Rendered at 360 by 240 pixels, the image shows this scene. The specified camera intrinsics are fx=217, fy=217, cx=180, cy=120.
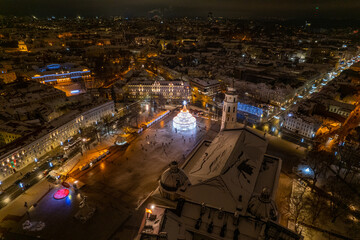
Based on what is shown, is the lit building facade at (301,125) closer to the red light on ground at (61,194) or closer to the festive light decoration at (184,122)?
the festive light decoration at (184,122)

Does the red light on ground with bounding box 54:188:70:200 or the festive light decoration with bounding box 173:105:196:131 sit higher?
the festive light decoration with bounding box 173:105:196:131

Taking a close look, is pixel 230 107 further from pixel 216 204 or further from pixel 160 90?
pixel 160 90

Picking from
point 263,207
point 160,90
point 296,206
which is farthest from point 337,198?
point 160,90

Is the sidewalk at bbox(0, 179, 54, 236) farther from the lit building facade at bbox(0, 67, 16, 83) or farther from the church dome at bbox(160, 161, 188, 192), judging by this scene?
the lit building facade at bbox(0, 67, 16, 83)

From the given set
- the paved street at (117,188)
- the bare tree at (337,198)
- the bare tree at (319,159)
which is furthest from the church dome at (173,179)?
the bare tree at (319,159)

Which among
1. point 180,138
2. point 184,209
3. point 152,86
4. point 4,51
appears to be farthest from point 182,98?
point 4,51

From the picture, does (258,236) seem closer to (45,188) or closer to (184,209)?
(184,209)

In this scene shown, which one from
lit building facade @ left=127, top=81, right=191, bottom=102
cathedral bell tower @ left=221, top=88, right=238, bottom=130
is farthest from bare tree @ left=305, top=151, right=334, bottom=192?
lit building facade @ left=127, top=81, right=191, bottom=102
